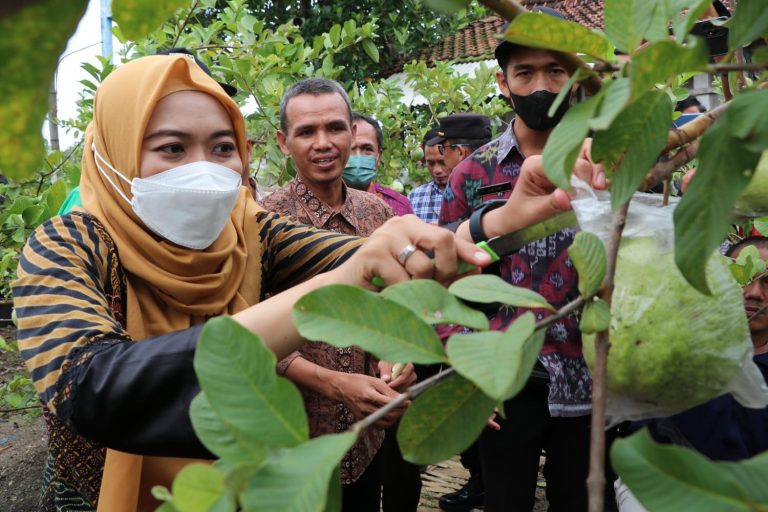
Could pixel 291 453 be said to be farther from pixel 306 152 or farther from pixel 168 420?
pixel 306 152

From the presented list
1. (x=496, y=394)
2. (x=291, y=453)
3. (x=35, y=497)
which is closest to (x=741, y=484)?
(x=496, y=394)

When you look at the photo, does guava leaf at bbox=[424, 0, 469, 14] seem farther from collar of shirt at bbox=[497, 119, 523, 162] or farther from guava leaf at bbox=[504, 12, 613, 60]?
collar of shirt at bbox=[497, 119, 523, 162]

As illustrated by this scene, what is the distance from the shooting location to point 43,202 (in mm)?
2584

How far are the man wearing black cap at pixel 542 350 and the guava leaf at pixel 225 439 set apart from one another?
164 cm

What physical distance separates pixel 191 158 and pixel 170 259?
0.71 feet

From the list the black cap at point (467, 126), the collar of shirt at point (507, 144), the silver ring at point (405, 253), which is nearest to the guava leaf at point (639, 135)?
the silver ring at point (405, 253)

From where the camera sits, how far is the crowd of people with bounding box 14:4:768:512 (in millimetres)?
1054

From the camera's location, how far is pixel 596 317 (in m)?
0.56

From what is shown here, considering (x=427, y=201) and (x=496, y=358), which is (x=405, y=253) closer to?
(x=496, y=358)

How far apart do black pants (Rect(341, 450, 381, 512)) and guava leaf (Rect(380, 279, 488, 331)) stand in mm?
1823

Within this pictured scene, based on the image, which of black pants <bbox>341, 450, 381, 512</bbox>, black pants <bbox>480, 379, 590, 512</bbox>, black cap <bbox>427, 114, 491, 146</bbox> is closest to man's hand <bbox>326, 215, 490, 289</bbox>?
black pants <bbox>480, 379, 590, 512</bbox>

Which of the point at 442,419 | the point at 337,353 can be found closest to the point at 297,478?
the point at 442,419

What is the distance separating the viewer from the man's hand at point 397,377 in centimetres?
218

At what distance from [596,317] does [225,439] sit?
11.1 inches
